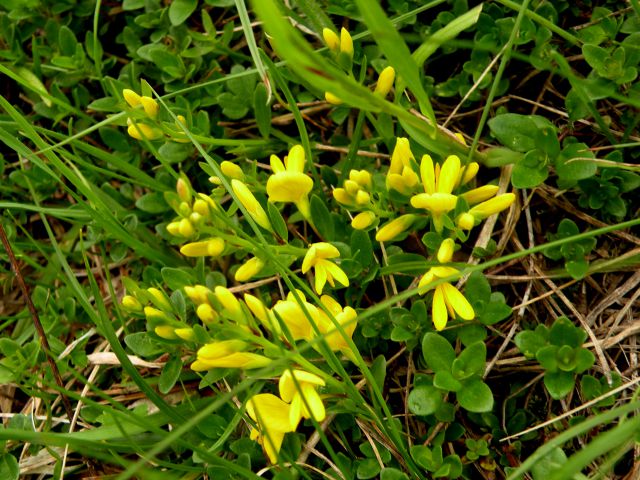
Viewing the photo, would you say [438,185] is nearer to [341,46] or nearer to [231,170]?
[341,46]

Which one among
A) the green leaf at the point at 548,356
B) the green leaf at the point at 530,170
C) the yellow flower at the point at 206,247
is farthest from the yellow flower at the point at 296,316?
the green leaf at the point at 530,170

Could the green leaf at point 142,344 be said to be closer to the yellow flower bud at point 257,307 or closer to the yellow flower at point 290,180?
the yellow flower bud at point 257,307

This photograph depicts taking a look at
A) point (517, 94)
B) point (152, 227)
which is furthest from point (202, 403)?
point (517, 94)

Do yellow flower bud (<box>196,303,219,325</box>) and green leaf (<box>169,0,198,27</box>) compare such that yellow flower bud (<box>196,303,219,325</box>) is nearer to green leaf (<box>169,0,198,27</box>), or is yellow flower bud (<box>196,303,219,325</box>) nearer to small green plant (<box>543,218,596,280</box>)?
small green plant (<box>543,218,596,280</box>)

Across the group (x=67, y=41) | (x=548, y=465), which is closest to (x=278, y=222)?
(x=548, y=465)

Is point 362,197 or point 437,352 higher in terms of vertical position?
point 362,197
